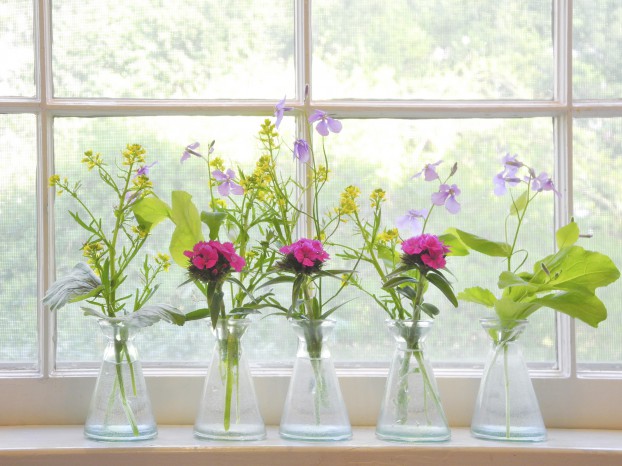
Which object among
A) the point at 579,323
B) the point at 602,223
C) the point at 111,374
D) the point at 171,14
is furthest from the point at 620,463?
the point at 171,14

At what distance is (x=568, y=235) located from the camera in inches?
51.8

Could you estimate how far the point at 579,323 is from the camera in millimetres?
1425

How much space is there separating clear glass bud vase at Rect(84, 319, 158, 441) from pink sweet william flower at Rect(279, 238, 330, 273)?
0.82ft

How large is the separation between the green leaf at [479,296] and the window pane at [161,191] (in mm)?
304

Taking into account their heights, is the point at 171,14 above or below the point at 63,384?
above

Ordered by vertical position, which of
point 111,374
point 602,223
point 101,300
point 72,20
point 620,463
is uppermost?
point 72,20

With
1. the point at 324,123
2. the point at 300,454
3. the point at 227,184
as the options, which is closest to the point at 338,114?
the point at 324,123

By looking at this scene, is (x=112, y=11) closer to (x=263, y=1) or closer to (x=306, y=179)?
(x=263, y=1)

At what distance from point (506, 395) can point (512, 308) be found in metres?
0.13

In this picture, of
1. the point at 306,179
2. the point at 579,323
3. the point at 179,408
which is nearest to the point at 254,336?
the point at 179,408

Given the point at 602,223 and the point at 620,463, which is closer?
the point at 620,463

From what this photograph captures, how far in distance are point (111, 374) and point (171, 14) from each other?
0.62 m

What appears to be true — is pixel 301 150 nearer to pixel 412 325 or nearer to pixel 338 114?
pixel 338 114

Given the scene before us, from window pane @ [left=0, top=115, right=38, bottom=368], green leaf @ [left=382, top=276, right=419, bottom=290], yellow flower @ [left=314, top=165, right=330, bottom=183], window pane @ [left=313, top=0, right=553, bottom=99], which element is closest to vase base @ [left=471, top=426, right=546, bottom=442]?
green leaf @ [left=382, top=276, right=419, bottom=290]
